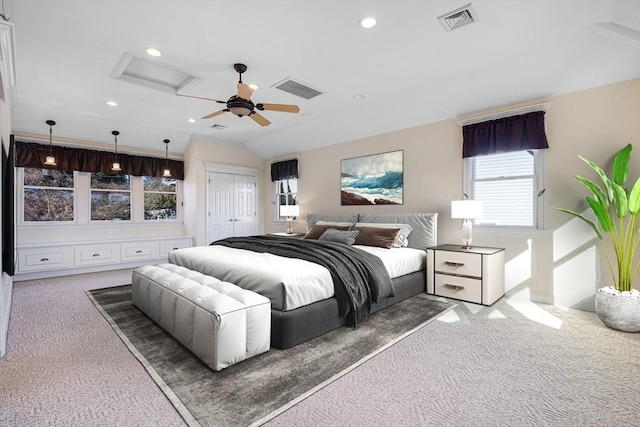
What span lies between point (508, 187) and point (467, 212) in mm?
730

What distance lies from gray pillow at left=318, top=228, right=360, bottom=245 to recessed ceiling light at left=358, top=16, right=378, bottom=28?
8.64ft

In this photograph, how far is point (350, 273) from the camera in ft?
9.55

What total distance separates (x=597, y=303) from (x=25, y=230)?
8054 mm

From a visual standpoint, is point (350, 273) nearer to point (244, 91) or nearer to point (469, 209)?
point (469, 209)

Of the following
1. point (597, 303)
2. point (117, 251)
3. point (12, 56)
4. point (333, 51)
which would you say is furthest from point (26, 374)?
point (597, 303)

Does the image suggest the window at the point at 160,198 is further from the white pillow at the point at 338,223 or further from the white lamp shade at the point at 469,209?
the white lamp shade at the point at 469,209

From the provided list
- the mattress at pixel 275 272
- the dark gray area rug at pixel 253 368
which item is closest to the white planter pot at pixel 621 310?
the dark gray area rug at pixel 253 368

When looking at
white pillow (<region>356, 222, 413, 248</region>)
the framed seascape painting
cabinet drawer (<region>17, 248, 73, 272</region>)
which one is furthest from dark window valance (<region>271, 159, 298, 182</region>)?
cabinet drawer (<region>17, 248, 73, 272</region>)

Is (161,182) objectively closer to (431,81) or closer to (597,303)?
(431,81)

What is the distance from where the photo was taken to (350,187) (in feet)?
18.4

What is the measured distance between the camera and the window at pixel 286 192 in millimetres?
6824

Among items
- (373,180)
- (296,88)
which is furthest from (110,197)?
(373,180)

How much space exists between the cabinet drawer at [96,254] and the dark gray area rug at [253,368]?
2.79 metres

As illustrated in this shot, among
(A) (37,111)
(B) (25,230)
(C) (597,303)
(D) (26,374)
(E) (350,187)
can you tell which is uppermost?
(A) (37,111)
